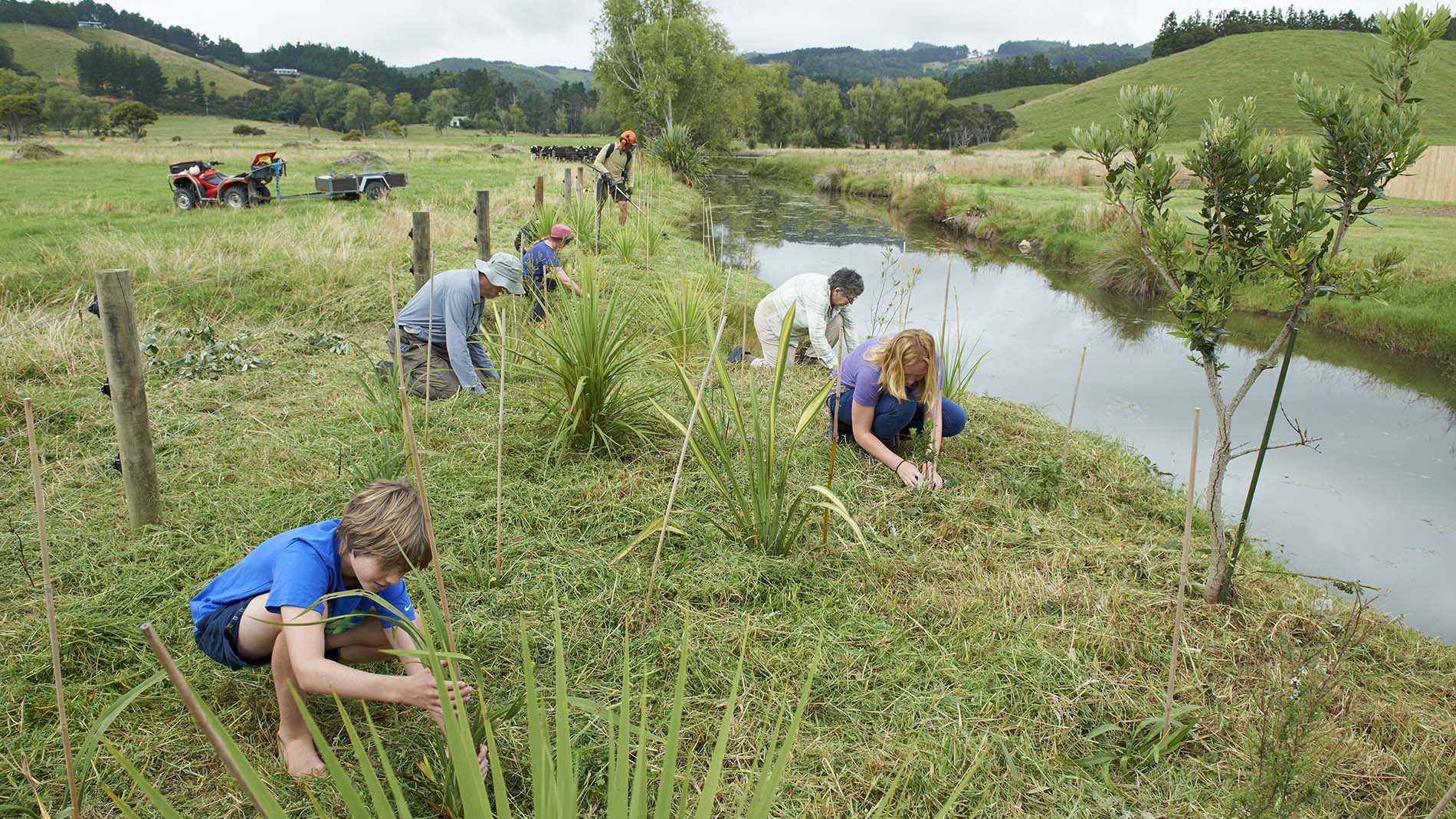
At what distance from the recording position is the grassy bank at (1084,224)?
8.12 metres

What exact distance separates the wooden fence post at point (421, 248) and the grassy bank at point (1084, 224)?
419 centimetres

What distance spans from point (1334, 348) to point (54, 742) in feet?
35.1

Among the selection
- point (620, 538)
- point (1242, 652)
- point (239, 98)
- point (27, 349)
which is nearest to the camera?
point (1242, 652)

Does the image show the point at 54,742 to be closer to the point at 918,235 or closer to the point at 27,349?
the point at 27,349

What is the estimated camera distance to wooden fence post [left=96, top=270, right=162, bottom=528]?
8.72ft

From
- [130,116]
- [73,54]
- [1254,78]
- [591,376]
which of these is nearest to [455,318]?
[591,376]

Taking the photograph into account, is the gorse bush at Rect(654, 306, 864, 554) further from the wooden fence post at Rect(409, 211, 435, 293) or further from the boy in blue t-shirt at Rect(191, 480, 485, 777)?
the wooden fence post at Rect(409, 211, 435, 293)

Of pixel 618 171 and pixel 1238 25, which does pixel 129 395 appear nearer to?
pixel 618 171

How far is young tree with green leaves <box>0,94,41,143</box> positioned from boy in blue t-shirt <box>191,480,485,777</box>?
52403 millimetres

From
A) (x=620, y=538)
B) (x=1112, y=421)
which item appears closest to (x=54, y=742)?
(x=620, y=538)

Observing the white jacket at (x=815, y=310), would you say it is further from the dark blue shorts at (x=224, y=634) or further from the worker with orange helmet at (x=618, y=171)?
the worker with orange helmet at (x=618, y=171)

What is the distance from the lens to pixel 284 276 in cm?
656

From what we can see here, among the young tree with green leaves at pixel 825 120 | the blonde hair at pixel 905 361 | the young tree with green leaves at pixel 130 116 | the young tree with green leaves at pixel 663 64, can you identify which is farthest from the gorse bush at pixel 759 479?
the young tree with green leaves at pixel 825 120

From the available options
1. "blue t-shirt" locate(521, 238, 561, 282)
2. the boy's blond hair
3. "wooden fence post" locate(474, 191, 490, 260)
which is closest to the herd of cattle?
"wooden fence post" locate(474, 191, 490, 260)
